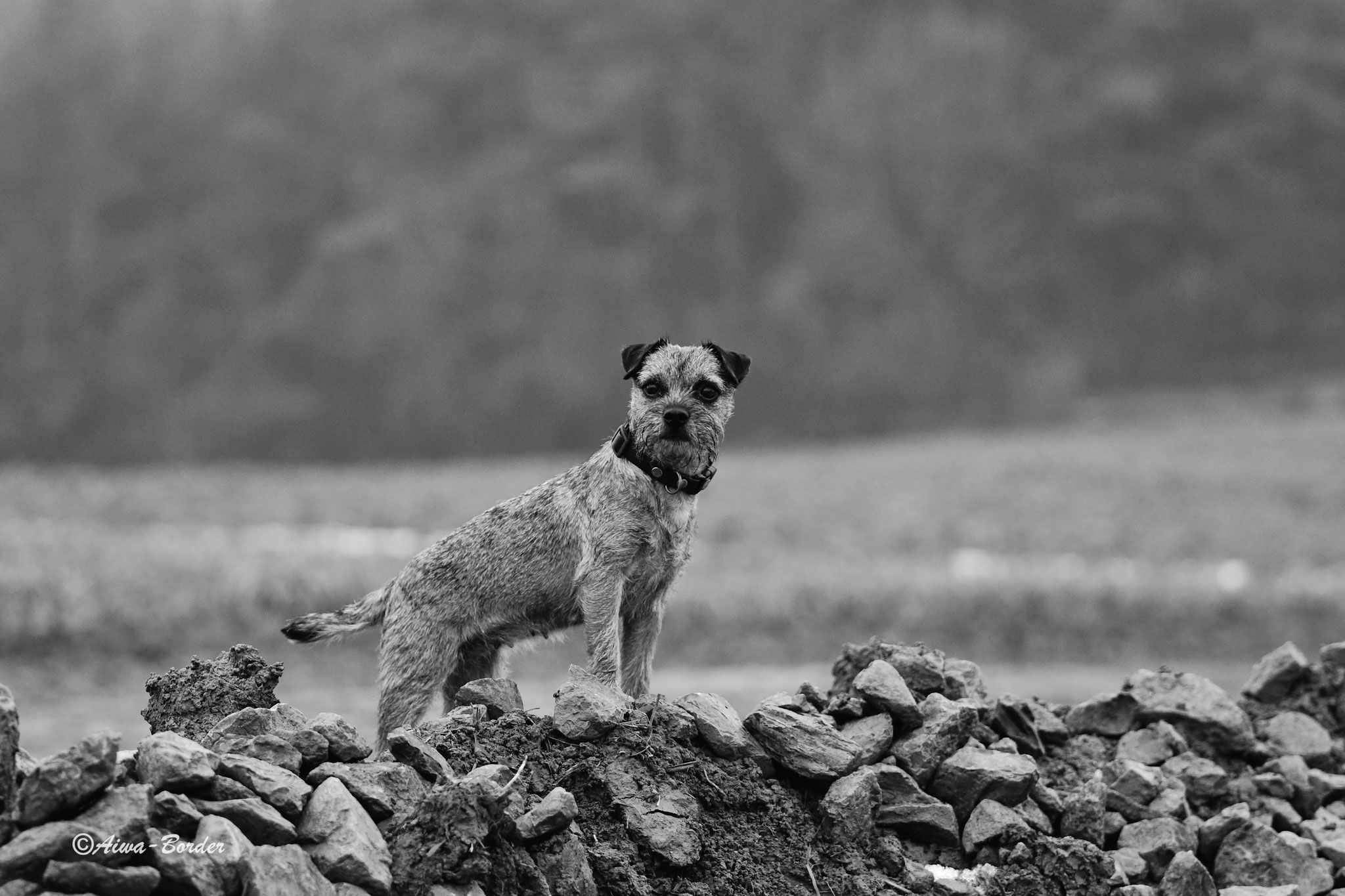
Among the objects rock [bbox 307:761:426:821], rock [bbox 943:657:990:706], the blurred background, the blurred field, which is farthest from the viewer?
the blurred background

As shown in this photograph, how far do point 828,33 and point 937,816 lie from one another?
54.2 meters

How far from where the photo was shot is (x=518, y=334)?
5094cm

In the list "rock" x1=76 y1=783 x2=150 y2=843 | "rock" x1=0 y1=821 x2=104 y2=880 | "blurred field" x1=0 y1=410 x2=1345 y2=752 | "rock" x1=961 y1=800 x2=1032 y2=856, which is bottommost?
"rock" x1=0 y1=821 x2=104 y2=880

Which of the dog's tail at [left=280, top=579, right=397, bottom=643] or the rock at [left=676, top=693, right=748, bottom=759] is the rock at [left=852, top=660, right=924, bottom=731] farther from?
the dog's tail at [left=280, top=579, right=397, bottom=643]

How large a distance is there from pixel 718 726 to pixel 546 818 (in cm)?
96

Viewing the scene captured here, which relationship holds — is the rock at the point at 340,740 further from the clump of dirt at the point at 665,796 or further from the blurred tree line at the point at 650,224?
the blurred tree line at the point at 650,224

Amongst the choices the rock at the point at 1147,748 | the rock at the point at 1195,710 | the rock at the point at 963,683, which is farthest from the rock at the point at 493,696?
the rock at the point at 1195,710

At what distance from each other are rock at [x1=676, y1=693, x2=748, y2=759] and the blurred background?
3836 cm

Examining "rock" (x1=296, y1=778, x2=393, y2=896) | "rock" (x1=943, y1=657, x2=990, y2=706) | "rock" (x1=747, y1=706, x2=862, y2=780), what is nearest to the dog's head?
"rock" (x1=747, y1=706, x2=862, y2=780)

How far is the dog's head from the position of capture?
529cm

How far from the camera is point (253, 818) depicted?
14.1 ft

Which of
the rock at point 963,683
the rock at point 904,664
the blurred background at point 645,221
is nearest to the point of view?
the rock at point 904,664

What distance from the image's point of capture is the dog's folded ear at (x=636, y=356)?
549cm

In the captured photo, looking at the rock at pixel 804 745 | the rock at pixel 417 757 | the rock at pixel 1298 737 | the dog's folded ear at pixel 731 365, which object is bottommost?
the rock at pixel 417 757
